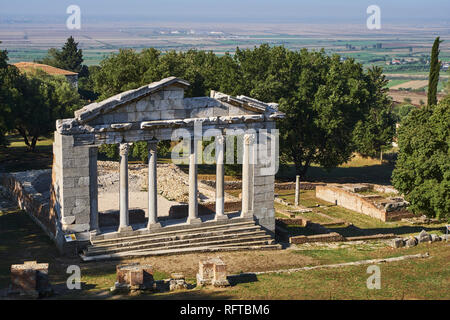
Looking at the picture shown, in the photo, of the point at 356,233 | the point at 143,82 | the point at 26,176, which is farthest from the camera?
the point at 143,82

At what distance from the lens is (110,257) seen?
3138cm

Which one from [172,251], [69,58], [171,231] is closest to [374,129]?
[171,231]

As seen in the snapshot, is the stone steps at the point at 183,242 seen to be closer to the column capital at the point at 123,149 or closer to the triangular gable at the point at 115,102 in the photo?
the column capital at the point at 123,149

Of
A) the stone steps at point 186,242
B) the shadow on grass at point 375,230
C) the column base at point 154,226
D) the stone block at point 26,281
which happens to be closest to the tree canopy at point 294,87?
the shadow on grass at point 375,230

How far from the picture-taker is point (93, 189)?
1253 inches

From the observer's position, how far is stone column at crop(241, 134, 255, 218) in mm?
35281

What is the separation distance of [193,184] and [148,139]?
348 centimetres

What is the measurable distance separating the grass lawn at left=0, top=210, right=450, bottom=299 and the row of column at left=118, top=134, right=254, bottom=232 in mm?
2186

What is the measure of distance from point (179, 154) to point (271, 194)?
2731 cm

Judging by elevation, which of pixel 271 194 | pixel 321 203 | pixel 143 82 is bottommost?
pixel 321 203

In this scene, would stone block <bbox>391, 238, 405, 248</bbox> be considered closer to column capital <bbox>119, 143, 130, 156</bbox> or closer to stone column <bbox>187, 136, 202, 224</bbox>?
stone column <bbox>187, 136, 202, 224</bbox>

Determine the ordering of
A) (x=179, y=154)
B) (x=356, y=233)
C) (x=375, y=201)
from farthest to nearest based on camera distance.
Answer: (x=179, y=154) < (x=375, y=201) < (x=356, y=233)

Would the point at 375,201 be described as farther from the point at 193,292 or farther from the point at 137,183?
the point at 193,292
